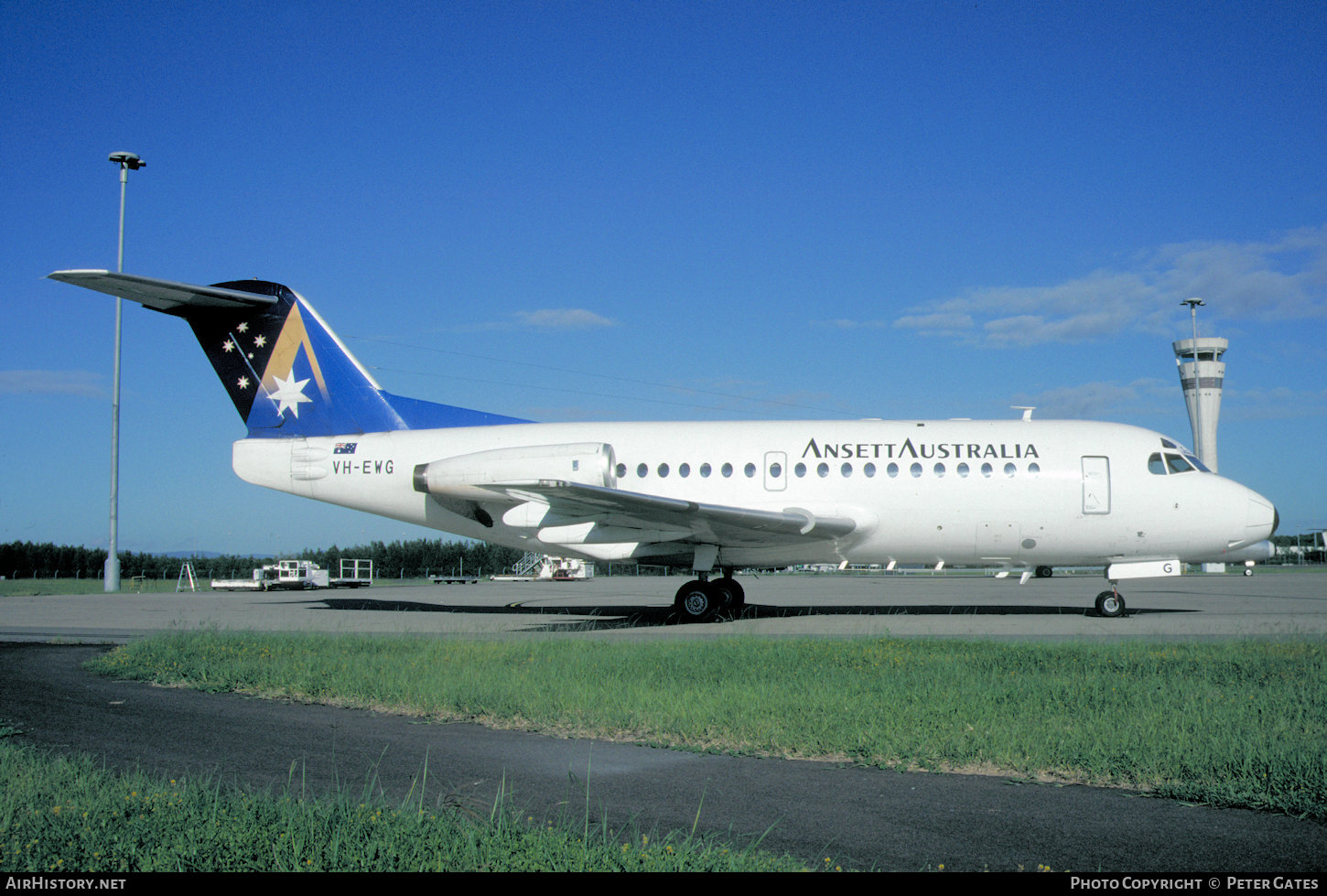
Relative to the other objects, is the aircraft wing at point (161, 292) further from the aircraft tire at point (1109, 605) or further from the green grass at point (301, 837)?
the aircraft tire at point (1109, 605)

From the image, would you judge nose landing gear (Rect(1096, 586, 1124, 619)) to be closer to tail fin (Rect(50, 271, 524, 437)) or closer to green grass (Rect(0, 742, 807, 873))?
tail fin (Rect(50, 271, 524, 437))

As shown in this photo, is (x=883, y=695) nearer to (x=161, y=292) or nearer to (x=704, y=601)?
(x=704, y=601)

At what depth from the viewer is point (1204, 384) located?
89.1 m

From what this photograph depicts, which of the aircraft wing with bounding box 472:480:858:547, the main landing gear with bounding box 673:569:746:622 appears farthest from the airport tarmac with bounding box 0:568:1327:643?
the aircraft wing with bounding box 472:480:858:547

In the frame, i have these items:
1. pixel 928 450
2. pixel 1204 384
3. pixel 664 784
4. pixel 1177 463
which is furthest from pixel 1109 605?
pixel 1204 384

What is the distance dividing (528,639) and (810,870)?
885cm

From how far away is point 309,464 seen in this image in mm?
19188

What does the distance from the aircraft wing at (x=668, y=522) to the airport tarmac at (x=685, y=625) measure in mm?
1560

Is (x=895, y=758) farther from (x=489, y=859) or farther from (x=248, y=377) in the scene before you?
(x=248, y=377)

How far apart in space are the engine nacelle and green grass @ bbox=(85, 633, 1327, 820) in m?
5.34

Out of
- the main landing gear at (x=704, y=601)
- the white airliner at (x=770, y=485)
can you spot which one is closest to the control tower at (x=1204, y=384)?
the white airliner at (x=770, y=485)

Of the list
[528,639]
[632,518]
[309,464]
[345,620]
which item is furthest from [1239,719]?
[309,464]

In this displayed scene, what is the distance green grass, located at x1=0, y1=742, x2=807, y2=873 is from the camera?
12.4 ft

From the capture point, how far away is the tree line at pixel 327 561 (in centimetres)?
6538
